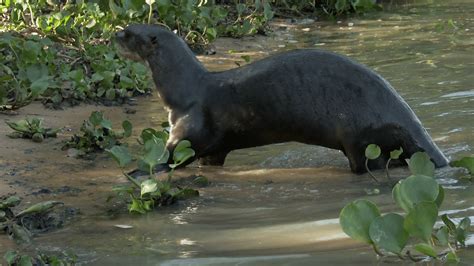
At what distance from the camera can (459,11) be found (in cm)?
1070

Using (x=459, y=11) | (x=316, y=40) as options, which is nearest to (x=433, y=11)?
(x=459, y=11)

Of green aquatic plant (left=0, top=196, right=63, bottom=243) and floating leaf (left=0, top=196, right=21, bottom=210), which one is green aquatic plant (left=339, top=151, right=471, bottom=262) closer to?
green aquatic plant (left=0, top=196, right=63, bottom=243)

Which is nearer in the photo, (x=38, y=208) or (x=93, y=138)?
(x=38, y=208)

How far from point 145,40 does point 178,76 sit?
0.93ft

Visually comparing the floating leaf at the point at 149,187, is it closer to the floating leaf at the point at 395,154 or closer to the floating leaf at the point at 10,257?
the floating leaf at the point at 10,257

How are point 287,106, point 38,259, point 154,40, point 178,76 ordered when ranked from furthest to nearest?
point 154,40 → point 178,76 → point 287,106 → point 38,259

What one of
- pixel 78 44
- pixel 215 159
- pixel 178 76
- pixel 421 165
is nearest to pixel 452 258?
pixel 421 165

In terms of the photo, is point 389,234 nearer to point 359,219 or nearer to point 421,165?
point 359,219

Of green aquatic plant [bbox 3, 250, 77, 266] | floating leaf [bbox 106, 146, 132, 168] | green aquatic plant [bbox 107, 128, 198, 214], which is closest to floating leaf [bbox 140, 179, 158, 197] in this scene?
green aquatic plant [bbox 107, 128, 198, 214]

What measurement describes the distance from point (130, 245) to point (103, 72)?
3055 mm

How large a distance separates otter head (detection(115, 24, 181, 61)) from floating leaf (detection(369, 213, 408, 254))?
2.49 meters

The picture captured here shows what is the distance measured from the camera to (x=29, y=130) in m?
5.32

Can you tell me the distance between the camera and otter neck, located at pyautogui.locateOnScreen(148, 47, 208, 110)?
5.01 meters

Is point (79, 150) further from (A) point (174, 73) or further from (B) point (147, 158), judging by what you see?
(B) point (147, 158)
